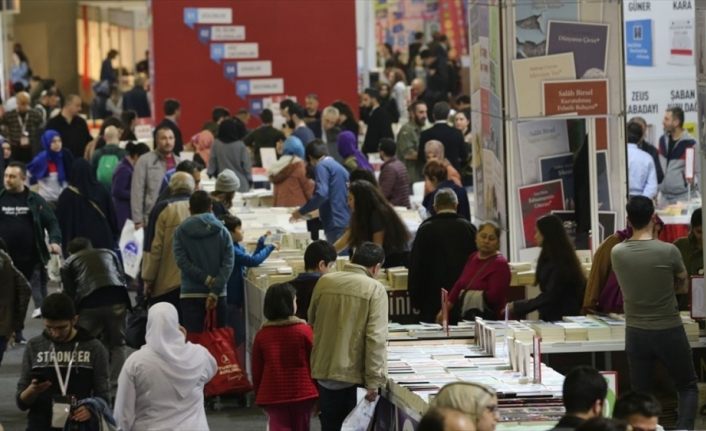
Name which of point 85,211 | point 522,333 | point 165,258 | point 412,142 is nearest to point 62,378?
point 522,333

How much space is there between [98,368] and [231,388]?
9.46ft

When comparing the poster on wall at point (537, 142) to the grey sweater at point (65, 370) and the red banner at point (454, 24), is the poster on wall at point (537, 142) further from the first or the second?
the red banner at point (454, 24)

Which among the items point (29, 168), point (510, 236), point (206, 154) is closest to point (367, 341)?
point (510, 236)

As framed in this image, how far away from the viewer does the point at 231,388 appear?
10.8 m

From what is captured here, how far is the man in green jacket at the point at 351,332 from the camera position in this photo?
27.0 feet

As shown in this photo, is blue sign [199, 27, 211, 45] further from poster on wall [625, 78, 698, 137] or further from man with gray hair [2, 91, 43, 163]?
poster on wall [625, 78, 698, 137]

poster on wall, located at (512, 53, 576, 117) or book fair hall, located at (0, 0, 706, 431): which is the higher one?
poster on wall, located at (512, 53, 576, 117)

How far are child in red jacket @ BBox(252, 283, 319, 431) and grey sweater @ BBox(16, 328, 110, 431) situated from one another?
937 mm

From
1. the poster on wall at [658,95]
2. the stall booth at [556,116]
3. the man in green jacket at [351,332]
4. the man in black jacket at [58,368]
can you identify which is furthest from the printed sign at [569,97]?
the poster on wall at [658,95]

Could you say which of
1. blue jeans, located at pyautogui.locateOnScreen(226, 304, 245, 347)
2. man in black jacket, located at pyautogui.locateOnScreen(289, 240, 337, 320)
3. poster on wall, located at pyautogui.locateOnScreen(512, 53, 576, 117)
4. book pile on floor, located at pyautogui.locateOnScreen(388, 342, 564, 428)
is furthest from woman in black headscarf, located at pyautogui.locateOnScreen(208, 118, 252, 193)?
book pile on floor, located at pyautogui.locateOnScreen(388, 342, 564, 428)

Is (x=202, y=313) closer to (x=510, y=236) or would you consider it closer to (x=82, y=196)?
(x=510, y=236)

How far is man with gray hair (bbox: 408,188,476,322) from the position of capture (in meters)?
10.5

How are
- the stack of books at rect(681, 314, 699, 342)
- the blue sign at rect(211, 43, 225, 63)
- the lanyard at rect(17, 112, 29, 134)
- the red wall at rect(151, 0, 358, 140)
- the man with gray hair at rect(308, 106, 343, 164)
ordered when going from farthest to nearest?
the red wall at rect(151, 0, 358, 140)
the blue sign at rect(211, 43, 225, 63)
the lanyard at rect(17, 112, 29, 134)
the man with gray hair at rect(308, 106, 343, 164)
the stack of books at rect(681, 314, 699, 342)

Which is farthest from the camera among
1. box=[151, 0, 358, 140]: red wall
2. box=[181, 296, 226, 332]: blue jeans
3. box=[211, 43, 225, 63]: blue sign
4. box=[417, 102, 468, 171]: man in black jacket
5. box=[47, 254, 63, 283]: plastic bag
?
box=[151, 0, 358, 140]: red wall
